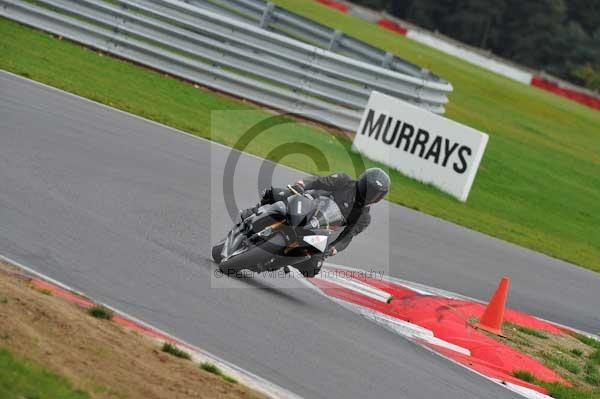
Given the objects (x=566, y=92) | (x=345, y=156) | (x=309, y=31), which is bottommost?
(x=345, y=156)

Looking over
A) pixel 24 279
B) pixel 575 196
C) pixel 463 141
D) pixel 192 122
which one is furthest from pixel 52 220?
pixel 575 196

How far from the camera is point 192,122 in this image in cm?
1827

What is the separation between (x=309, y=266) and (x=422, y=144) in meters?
10.6

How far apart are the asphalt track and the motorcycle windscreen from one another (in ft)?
2.88

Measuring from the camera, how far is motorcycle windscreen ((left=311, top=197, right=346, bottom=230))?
973 centimetres

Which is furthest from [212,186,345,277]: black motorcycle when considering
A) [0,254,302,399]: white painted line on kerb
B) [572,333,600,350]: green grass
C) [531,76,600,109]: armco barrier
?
[531,76,600,109]: armco barrier

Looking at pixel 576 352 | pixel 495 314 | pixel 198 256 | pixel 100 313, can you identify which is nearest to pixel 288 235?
pixel 198 256

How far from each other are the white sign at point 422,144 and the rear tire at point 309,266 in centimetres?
1026

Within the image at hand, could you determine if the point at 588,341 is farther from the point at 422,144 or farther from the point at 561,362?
the point at 422,144

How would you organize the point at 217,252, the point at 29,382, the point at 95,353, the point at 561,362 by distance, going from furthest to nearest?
the point at 561,362
the point at 217,252
the point at 95,353
the point at 29,382

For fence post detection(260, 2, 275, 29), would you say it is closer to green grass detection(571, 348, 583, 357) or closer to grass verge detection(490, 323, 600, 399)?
grass verge detection(490, 323, 600, 399)

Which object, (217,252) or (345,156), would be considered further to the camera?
(345,156)

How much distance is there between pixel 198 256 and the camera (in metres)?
10.4

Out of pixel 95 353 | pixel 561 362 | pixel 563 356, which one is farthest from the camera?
pixel 563 356
